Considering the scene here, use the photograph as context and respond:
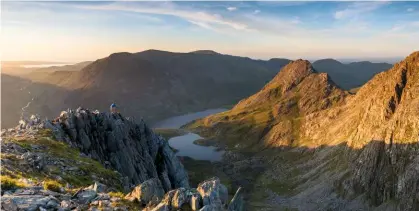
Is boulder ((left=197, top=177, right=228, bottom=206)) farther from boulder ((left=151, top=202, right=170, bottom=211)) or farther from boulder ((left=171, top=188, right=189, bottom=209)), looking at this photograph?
boulder ((left=151, top=202, right=170, bottom=211))

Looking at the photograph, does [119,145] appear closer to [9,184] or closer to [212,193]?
[9,184]

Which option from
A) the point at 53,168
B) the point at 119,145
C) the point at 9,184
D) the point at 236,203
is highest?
the point at 9,184

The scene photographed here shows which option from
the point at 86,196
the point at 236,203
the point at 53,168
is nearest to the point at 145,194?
the point at 86,196

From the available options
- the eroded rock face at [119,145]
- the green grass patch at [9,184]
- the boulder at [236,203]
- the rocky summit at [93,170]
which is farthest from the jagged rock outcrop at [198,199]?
the eroded rock face at [119,145]

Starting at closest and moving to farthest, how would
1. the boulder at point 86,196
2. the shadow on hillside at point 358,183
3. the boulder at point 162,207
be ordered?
1. the boulder at point 162,207
2. the boulder at point 86,196
3. the shadow on hillside at point 358,183

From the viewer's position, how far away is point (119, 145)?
7506 centimetres

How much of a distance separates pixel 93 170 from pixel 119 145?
28.3 metres

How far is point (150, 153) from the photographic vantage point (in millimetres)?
92312

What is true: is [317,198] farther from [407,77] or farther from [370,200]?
[407,77]

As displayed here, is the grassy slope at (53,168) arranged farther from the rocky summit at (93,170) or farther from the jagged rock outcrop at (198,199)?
the jagged rock outcrop at (198,199)

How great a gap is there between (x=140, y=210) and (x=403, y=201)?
144 meters

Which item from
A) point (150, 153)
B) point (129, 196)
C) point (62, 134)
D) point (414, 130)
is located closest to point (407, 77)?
point (414, 130)

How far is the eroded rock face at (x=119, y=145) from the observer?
224 feet

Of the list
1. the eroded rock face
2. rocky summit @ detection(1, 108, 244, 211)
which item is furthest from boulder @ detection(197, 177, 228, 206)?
the eroded rock face
